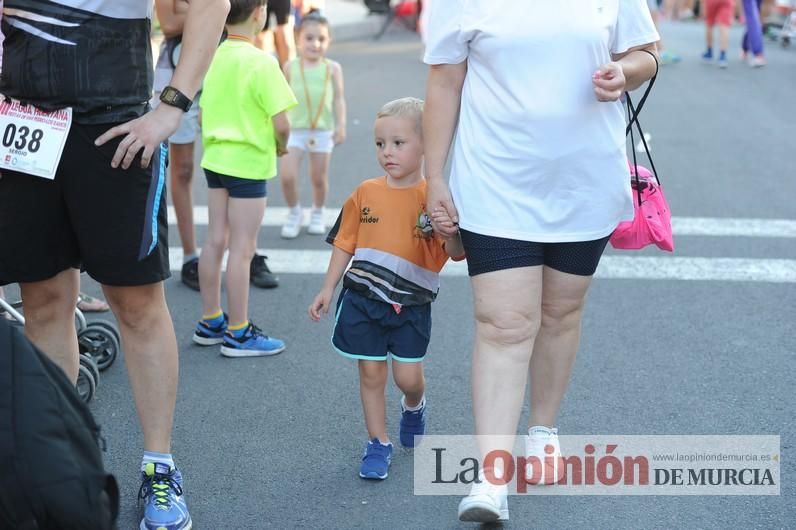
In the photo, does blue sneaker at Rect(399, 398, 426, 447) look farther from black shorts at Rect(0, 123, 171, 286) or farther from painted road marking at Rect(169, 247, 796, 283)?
painted road marking at Rect(169, 247, 796, 283)

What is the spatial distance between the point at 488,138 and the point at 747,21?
1310 cm

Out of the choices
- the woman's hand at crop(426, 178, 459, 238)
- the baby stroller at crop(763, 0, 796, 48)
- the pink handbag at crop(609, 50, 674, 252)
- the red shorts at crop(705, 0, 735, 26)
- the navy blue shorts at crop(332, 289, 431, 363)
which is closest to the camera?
the woman's hand at crop(426, 178, 459, 238)

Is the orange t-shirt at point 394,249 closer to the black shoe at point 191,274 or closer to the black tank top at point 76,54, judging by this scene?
the black tank top at point 76,54

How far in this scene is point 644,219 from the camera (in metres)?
3.58

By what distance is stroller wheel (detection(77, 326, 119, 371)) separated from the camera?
15.4ft

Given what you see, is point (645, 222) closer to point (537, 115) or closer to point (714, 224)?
point (537, 115)

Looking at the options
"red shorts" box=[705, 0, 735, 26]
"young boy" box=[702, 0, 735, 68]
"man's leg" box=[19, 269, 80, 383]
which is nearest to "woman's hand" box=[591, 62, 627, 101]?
"man's leg" box=[19, 269, 80, 383]

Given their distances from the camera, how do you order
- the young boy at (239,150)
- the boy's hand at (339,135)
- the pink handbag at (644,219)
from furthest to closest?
the boy's hand at (339,135), the young boy at (239,150), the pink handbag at (644,219)

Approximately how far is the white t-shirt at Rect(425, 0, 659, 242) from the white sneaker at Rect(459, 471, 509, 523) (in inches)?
31.0

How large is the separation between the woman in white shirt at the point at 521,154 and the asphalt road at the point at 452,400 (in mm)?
620

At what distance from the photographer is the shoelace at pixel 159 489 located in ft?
11.4

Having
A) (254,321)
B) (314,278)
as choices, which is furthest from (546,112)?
(314,278)

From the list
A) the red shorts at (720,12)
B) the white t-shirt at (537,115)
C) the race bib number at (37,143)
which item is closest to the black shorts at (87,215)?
the race bib number at (37,143)

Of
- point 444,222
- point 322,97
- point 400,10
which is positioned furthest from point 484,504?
point 400,10
